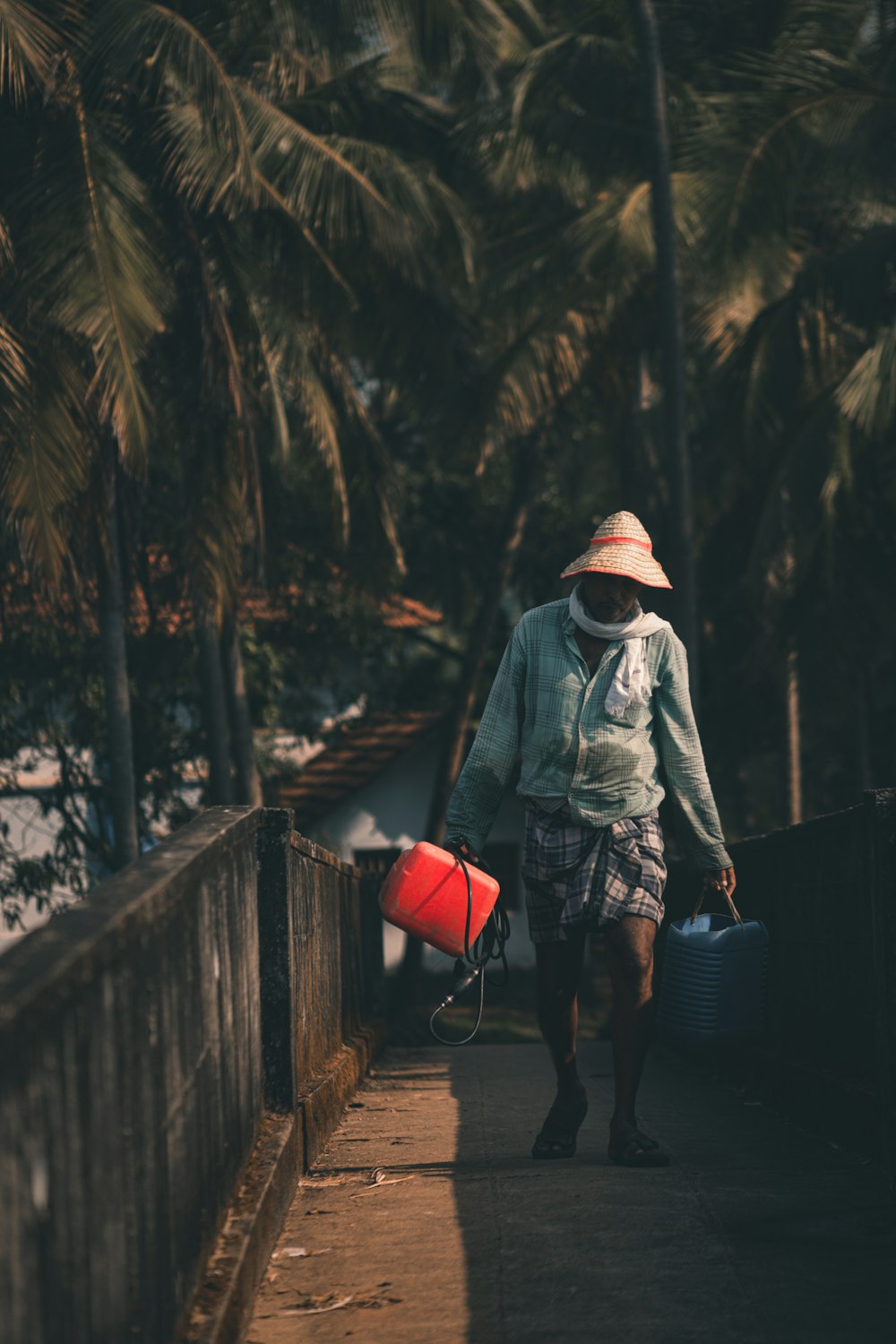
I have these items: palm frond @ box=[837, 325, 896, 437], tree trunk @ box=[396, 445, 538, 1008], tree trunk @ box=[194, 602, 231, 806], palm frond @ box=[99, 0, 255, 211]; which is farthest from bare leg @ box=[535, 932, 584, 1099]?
tree trunk @ box=[396, 445, 538, 1008]

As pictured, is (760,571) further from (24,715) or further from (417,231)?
(24,715)

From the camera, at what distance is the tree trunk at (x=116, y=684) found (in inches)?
561

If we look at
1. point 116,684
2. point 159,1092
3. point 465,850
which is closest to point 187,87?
point 116,684

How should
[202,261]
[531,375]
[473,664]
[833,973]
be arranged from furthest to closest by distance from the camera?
[473,664]
[531,375]
[202,261]
[833,973]

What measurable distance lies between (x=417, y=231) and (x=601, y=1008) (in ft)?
38.5

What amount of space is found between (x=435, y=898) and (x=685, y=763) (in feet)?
3.06

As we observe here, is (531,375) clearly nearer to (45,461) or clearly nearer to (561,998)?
(45,461)

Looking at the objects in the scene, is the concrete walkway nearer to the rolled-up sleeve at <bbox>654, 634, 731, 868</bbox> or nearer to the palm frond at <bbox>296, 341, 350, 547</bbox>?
the rolled-up sleeve at <bbox>654, 634, 731, 868</bbox>

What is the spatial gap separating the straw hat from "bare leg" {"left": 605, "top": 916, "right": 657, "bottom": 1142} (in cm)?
110

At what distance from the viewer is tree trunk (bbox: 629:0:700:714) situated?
47.4ft

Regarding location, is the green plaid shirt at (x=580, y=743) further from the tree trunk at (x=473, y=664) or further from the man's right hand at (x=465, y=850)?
the tree trunk at (x=473, y=664)

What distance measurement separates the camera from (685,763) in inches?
217

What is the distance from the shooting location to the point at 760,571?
17.6m

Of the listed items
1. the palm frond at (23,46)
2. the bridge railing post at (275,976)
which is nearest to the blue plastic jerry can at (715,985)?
the bridge railing post at (275,976)
